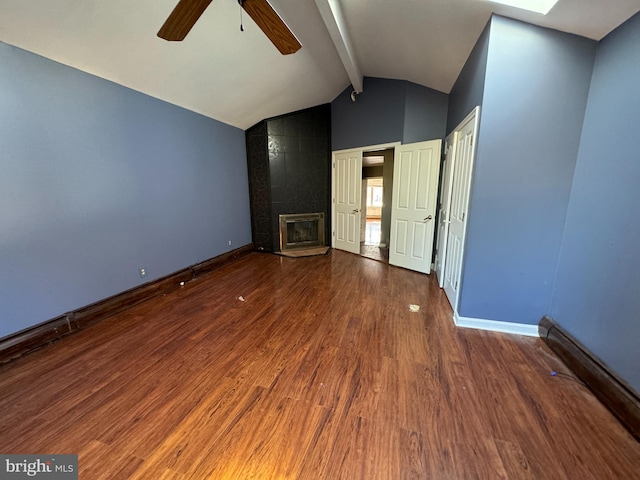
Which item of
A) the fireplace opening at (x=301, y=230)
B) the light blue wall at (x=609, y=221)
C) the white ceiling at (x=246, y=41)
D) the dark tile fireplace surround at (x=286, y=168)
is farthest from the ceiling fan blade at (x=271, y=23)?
the fireplace opening at (x=301, y=230)

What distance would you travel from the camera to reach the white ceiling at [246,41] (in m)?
1.77

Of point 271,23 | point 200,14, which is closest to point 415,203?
point 271,23

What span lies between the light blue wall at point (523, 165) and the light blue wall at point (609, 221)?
0.36 feet

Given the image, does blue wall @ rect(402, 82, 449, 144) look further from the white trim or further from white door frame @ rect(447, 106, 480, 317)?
white door frame @ rect(447, 106, 480, 317)

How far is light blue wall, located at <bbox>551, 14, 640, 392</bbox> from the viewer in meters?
1.52

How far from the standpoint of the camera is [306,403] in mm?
1545

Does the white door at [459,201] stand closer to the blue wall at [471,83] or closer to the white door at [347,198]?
the blue wall at [471,83]

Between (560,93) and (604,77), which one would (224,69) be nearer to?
(560,93)

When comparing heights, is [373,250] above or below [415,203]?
below

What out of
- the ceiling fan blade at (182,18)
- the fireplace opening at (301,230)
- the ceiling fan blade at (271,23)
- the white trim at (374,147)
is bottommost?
the fireplace opening at (301,230)

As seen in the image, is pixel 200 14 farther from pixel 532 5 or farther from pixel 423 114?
pixel 423 114

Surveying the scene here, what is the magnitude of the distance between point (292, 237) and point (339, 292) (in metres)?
2.23

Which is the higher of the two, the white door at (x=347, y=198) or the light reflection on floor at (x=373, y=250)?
the white door at (x=347, y=198)

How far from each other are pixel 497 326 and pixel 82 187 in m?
4.02
